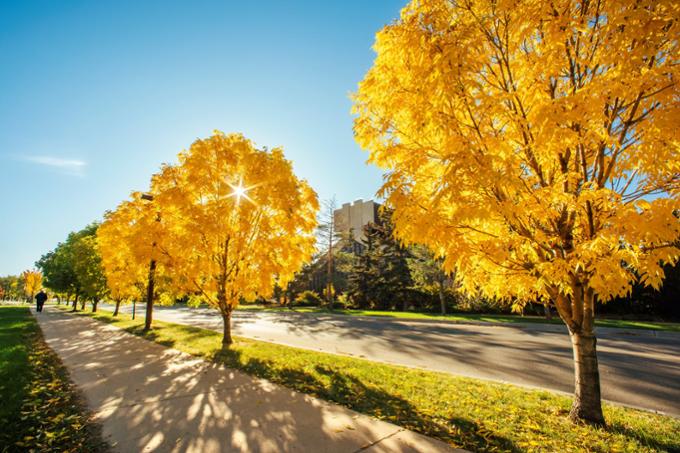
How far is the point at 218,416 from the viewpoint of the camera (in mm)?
4328

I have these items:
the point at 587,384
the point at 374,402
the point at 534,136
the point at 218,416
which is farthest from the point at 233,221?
the point at 587,384

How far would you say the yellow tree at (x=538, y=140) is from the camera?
3215 millimetres

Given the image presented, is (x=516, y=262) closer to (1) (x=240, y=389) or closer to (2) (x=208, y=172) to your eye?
(1) (x=240, y=389)

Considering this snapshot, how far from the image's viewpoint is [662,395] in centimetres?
618

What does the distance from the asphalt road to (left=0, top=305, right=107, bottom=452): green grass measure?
699 cm

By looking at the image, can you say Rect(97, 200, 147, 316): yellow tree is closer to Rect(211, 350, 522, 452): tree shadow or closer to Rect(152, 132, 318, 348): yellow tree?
Rect(152, 132, 318, 348): yellow tree

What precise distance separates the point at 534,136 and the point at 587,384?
3.56 meters

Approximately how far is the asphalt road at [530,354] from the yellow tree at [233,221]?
3726 mm

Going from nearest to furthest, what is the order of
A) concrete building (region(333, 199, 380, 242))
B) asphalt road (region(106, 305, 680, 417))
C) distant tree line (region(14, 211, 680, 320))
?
asphalt road (region(106, 305, 680, 417)) < distant tree line (region(14, 211, 680, 320)) < concrete building (region(333, 199, 380, 242))

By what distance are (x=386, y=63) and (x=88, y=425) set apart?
20.8 ft

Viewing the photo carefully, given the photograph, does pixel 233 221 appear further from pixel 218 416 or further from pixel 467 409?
pixel 467 409

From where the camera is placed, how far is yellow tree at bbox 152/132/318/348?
920 centimetres

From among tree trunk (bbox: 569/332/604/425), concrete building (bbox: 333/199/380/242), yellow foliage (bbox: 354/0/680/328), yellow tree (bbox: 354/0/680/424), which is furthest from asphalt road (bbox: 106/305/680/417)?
concrete building (bbox: 333/199/380/242)

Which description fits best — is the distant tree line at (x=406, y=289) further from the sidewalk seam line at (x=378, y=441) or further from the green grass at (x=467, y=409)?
the sidewalk seam line at (x=378, y=441)
